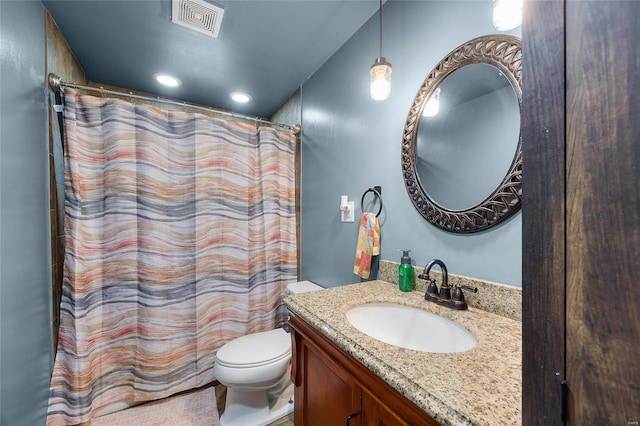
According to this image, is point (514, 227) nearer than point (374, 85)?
Yes

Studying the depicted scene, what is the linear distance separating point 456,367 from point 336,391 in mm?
406

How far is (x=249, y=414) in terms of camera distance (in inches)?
58.9

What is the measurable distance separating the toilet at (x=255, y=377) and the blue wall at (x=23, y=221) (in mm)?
830

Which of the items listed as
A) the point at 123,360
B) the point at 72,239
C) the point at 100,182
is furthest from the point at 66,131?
the point at 123,360

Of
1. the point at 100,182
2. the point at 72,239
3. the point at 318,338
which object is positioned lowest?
the point at 318,338

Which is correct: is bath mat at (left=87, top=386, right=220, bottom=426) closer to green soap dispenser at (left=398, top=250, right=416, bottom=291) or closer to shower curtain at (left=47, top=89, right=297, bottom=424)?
shower curtain at (left=47, top=89, right=297, bottom=424)

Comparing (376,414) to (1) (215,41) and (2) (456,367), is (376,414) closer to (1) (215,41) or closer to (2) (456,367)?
(2) (456,367)

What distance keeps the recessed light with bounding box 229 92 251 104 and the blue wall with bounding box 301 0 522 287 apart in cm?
59

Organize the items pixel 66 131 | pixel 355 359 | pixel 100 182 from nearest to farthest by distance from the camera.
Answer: pixel 355 359
pixel 66 131
pixel 100 182

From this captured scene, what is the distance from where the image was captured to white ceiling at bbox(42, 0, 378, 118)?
1.37 metres

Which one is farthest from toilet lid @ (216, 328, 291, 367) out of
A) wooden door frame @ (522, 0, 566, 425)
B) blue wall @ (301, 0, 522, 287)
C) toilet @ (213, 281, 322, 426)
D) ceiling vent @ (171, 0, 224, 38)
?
ceiling vent @ (171, 0, 224, 38)

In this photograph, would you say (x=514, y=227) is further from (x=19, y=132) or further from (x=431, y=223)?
(x=19, y=132)

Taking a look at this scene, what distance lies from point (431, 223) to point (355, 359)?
0.68 m

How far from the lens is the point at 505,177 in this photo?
870 millimetres
